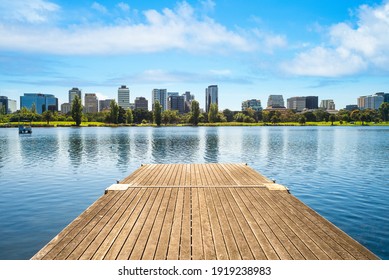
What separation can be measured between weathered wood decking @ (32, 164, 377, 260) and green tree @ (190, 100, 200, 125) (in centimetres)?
16619

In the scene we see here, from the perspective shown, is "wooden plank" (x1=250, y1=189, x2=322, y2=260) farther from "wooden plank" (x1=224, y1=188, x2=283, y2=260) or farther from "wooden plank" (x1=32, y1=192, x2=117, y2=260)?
"wooden plank" (x1=32, y1=192, x2=117, y2=260)

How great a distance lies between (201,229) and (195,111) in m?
176

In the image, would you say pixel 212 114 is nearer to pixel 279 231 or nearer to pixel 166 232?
pixel 279 231

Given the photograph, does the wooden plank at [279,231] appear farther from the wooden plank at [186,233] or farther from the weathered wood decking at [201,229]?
the wooden plank at [186,233]

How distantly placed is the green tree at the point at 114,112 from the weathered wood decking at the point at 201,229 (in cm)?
16946

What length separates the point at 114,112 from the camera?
591 feet

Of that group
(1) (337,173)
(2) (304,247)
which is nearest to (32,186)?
(2) (304,247)

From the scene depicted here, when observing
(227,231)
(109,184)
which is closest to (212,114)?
(109,184)

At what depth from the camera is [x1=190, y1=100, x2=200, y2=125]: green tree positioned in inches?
7110

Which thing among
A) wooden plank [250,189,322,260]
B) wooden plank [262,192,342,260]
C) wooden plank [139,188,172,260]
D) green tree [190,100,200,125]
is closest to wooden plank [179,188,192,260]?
wooden plank [139,188,172,260]

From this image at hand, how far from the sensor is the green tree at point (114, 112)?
177875 mm
